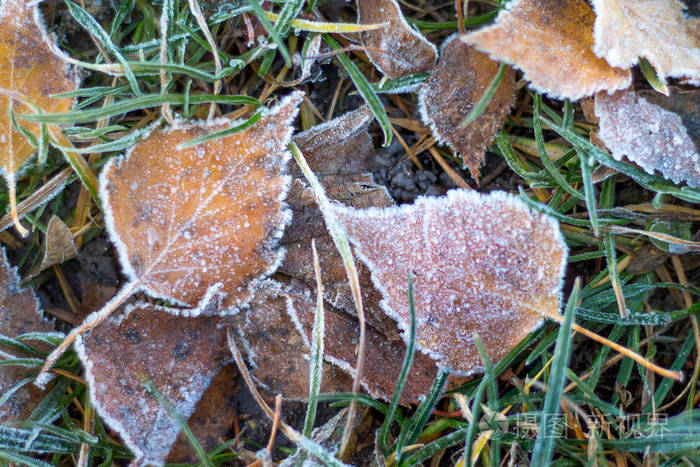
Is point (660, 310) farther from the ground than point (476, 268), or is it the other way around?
point (476, 268)

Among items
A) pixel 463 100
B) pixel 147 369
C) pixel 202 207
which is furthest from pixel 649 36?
pixel 147 369

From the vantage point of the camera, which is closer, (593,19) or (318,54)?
(593,19)

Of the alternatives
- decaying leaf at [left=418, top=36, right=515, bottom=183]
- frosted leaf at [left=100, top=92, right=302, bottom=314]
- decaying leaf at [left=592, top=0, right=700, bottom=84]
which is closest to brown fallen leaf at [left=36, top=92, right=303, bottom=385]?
frosted leaf at [left=100, top=92, right=302, bottom=314]

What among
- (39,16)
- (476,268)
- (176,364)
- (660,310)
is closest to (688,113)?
(660,310)

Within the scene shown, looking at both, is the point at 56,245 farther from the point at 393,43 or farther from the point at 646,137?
the point at 646,137

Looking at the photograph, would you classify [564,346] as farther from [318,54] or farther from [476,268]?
[318,54]

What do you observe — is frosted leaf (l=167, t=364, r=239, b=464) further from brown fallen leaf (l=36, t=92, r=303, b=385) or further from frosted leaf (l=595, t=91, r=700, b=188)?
frosted leaf (l=595, t=91, r=700, b=188)
